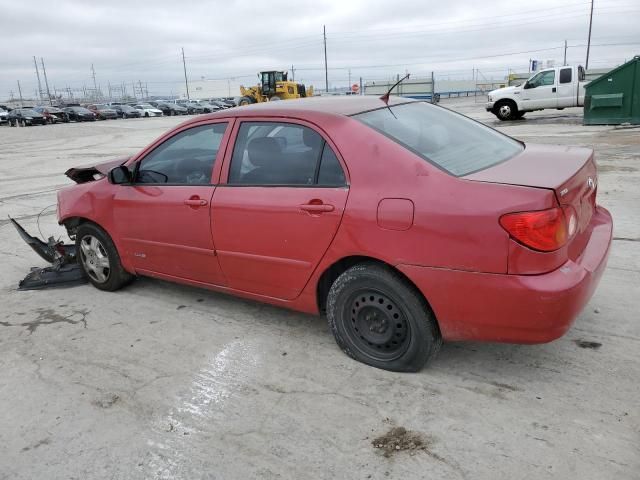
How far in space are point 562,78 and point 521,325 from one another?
21.3 meters

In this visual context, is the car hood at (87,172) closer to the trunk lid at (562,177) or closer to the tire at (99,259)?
the tire at (99,259)

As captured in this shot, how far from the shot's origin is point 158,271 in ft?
14.0

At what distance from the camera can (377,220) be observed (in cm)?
291

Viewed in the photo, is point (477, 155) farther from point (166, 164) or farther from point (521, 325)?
point (166, 164)

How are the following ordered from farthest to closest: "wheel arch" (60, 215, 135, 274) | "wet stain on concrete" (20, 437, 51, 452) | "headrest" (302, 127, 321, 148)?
"wheel arch" (60, 215, 135, 274) → "headrest" (302, 127, 321, 148) → "wet stain on concrete" (20, 437, 51, 452)

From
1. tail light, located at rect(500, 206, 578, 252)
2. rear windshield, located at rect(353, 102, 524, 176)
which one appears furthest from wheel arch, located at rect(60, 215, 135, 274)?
tail light, located at rect(500, 206, 578, 252)

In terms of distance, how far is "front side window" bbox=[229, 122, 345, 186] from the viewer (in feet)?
10.5

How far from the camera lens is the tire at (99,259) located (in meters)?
4.58

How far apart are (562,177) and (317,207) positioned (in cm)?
133

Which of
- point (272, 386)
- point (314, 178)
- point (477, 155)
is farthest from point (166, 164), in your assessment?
point (477, 155)

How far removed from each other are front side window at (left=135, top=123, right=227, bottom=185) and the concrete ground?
3.44 ft

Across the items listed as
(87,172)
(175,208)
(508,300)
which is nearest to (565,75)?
(87,172)

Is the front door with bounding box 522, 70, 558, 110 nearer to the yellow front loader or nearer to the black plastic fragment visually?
the yellow front loader

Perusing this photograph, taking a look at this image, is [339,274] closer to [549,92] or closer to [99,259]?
[99,259]
